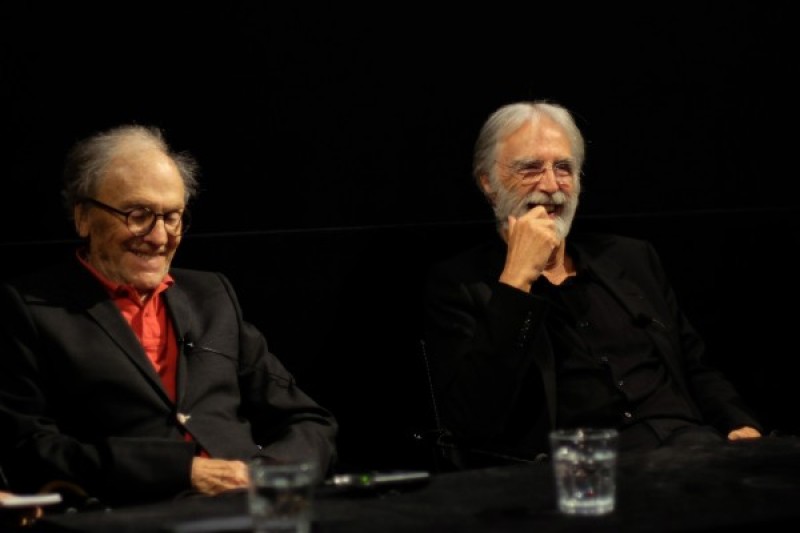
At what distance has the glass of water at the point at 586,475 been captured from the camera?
7.46 ft

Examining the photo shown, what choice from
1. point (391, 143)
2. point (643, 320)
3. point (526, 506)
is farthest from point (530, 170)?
point (526, 506)

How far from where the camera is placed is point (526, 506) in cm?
232

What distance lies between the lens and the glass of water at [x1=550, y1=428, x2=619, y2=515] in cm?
227

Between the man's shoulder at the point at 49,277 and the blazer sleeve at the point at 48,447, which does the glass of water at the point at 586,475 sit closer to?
the blazer sleeve at the point at 48,447

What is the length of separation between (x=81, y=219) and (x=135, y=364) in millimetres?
495

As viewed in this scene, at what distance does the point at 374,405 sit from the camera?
4297 millimetres

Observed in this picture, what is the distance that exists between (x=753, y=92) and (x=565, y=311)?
4.19 feet

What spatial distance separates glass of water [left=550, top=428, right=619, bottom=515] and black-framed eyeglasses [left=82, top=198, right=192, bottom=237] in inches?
67.0

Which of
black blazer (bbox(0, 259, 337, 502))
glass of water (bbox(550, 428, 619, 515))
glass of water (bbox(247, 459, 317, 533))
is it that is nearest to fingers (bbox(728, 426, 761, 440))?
black blazer (bbox(0, 259, 337, 502))

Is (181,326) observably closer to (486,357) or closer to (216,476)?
(216,476)

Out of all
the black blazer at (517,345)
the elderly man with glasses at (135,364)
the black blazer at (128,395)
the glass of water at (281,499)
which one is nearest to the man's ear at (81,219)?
the elderly man with glasses at (135,364)

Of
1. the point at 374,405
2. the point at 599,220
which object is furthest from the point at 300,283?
the point at 599,220

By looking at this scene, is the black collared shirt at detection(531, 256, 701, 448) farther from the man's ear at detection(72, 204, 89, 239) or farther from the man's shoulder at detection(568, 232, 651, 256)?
the man's ear at detection(72, 204, 89, 239)

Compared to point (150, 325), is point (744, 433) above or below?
below
